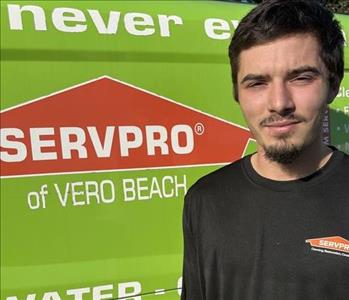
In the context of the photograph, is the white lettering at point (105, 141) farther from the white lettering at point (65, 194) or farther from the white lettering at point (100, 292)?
the white lettering at point (100, 292)

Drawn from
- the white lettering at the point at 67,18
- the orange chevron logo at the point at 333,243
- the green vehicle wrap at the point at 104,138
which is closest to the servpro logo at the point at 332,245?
the orange chevron logo at the point at 333,243

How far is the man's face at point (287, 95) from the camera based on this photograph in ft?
4.03

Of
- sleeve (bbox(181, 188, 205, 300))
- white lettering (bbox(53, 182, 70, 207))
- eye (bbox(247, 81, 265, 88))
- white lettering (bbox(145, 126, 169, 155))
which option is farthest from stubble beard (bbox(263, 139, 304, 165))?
white lettering (bbox(53, 182, 70, 207))

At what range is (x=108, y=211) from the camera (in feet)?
5.55

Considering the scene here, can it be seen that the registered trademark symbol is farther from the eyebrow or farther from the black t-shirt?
the eyebrow

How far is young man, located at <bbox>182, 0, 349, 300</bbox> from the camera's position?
1215mm

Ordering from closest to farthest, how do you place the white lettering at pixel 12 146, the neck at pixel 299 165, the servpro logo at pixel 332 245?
1. the servpro logo at pixel 332 245
2. the neck at pixel 299 165
3. the white lettering at pixel 12 146

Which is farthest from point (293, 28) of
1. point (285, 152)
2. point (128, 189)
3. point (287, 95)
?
point (128, 189)

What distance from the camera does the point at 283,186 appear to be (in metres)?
1.28

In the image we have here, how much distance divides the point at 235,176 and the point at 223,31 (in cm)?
80

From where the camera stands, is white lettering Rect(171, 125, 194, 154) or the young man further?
white lettering Rect(171, 125, 194, 154)

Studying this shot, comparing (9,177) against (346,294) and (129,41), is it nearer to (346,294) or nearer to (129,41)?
(129,41)

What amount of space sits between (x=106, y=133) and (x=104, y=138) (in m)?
0.02

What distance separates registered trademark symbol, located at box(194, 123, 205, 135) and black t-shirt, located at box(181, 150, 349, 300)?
1.61ft
